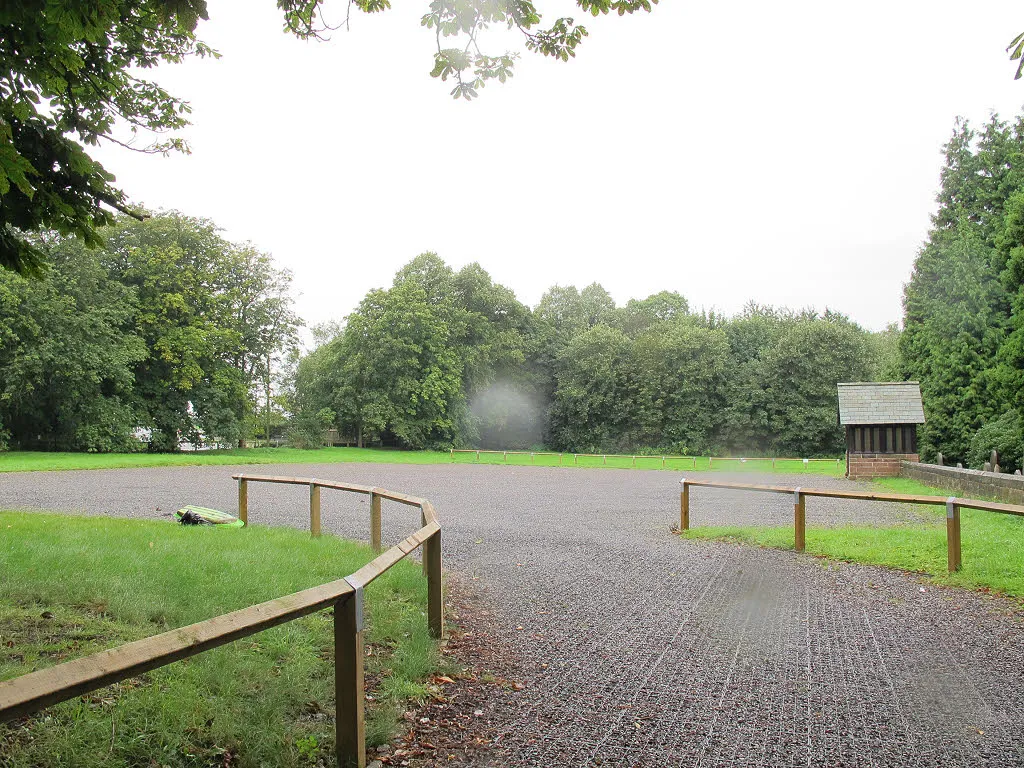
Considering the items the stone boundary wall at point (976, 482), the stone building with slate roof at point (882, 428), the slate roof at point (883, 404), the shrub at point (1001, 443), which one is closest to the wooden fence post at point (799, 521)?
the stone boundary wall at point (976, 482)

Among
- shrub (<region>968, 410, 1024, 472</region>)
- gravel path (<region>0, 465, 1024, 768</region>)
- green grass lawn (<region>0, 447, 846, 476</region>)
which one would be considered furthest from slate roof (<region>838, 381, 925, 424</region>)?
gravel path (<region>0, 465, 1024, 768</region>)

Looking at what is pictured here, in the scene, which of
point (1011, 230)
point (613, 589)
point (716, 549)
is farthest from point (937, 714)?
point (1011, 230)

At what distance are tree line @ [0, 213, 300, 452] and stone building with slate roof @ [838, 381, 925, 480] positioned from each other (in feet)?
101

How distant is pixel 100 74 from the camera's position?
237 inches

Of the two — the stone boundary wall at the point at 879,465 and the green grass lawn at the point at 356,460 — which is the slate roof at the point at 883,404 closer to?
the stone boundary wall at the point at 879,465

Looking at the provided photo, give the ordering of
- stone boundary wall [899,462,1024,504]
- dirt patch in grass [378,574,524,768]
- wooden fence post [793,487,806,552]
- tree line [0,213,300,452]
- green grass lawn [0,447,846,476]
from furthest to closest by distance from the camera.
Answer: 1. tree line [0,213,300,452]
2. green grass lawn [0,447,846,476]
3. stone boundary wall [899,462,1024,504]
4. wooden fence post [793,487,806,552]
5. dirt patch in grass [378,574,524,768]

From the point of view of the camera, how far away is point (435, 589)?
15.9ft

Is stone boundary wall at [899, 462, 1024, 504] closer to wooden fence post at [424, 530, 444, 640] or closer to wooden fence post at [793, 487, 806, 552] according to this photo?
wooden fence post at [793, 487, 806, 552]

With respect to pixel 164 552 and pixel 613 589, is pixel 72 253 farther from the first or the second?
pixel 613 589

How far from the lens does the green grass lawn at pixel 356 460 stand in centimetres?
2516

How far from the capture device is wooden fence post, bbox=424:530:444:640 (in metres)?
4.76

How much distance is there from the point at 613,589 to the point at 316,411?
4501 centimetres

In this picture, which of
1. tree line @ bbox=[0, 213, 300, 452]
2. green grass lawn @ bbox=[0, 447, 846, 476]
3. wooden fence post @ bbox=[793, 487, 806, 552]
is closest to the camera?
wooden fence post @ bbox=[793, 487, 806, 552]

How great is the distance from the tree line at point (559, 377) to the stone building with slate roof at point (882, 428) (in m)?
26.5
